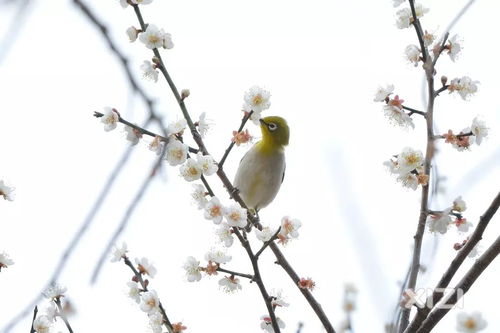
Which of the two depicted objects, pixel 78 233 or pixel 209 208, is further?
pixel 209 208

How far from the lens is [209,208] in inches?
127

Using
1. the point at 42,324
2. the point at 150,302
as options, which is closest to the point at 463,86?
the point at 150,302

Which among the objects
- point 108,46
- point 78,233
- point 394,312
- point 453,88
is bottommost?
point 78,233

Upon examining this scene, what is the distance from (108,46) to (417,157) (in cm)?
178

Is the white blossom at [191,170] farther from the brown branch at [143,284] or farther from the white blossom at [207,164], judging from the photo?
the brown branch at [143,284]

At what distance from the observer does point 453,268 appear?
2.56 metres

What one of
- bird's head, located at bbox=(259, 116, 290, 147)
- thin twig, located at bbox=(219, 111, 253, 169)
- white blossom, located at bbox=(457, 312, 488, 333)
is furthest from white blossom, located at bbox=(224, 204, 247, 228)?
bird's head, located at bbox=(259, 116, 290, 147)

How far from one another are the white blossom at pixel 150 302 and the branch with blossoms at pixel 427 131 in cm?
115

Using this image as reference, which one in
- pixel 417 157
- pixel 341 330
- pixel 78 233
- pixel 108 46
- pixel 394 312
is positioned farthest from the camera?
pixel 417 157

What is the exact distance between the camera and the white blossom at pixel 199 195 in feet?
10.9

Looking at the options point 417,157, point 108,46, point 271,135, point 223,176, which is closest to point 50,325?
point 223,176

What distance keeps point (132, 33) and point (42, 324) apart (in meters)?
1.45

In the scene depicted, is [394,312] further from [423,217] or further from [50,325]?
[50,325]

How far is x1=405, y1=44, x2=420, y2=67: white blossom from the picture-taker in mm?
3555
